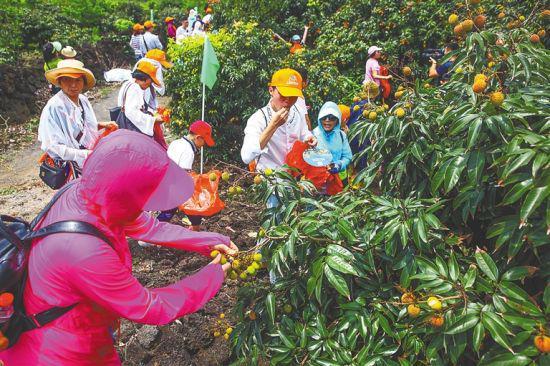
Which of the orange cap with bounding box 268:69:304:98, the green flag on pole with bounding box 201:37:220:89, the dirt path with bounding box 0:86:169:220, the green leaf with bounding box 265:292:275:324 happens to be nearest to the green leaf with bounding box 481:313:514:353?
the green leaf with bounding box 265:292:275:324

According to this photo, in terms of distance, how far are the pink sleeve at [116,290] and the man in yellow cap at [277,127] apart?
149 cm

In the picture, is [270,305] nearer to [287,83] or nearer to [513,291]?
[513,291]

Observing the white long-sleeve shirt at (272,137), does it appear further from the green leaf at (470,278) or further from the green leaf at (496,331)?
the green leaf at (496,331)

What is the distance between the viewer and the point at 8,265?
1620mm

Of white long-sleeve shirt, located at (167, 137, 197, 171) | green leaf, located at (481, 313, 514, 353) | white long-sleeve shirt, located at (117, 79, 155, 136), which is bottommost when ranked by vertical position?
white long-sleeve shirt, located at (167, 137, 197, 171)

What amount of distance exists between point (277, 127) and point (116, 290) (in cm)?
188

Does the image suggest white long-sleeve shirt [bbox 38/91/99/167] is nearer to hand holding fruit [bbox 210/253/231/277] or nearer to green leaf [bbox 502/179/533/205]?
hand holding fruit [bbox 210/253/231/277]

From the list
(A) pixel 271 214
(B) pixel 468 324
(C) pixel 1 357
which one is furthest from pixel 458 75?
(C) pixel 1 357

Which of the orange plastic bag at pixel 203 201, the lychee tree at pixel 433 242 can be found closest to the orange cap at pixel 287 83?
the lychee tree at pixel 433 242

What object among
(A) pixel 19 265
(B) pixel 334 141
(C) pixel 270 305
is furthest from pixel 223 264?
(B) pixel 334 141

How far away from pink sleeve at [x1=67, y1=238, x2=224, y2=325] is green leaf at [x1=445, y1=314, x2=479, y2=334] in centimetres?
104

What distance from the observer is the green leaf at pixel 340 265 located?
1.86m

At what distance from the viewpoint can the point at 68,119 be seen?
3.70 metres

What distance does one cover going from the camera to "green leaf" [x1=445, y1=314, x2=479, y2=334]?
152 cm
